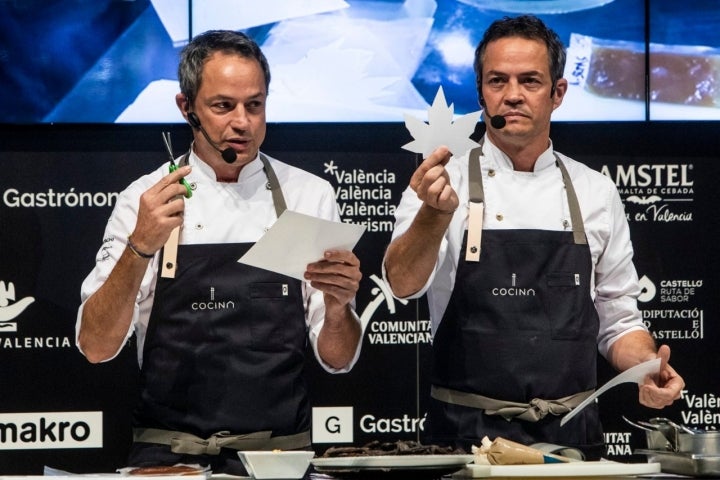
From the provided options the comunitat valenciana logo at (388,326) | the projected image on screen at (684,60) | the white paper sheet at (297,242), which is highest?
the projected image on screen at (684,60)

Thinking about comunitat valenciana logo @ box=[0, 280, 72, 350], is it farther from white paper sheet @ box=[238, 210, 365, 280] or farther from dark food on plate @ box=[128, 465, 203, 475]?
dark food on plate @ box=[128, 465, 203, 475]

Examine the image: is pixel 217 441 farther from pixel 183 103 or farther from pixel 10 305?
pixel 10 305

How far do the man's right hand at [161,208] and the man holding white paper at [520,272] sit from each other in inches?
22.0

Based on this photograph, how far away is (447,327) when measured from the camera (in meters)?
2.87

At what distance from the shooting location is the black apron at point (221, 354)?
106 inches

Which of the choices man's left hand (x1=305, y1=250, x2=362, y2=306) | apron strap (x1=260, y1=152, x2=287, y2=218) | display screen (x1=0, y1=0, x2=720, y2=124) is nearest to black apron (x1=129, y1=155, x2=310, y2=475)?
apron strap (x1=260, y1=152, x2=287, y2=218)

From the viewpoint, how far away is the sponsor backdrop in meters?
3.68

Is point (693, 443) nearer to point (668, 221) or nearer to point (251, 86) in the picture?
point (251, 86)

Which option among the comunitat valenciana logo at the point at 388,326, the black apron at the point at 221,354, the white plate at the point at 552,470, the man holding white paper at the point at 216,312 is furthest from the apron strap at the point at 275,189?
the white plate at the point at 552,470

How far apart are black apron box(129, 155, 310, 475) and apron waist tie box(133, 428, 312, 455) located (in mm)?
10

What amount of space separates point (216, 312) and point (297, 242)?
55cm

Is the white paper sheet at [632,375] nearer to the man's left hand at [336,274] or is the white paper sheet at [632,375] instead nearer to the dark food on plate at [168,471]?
the man's left hand at [336,274]

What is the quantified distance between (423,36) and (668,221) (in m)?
1.01

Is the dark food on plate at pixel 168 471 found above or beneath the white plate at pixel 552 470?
above
